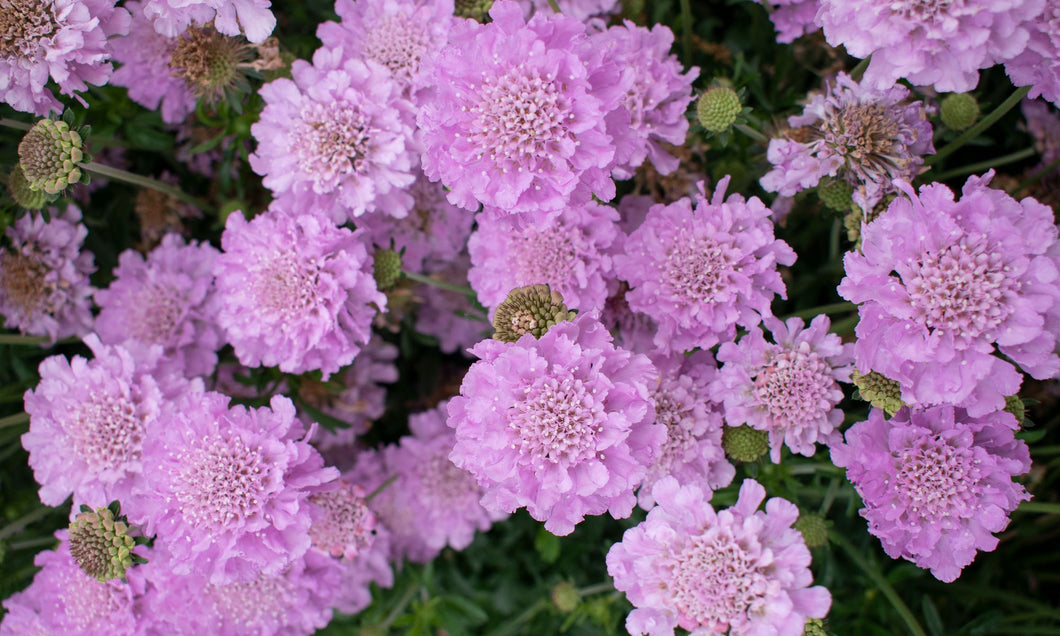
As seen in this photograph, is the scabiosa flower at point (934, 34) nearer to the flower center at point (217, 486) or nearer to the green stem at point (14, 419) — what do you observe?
the flower center at point (217, 486)

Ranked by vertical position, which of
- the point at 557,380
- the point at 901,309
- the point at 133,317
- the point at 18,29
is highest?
the point at 901,309

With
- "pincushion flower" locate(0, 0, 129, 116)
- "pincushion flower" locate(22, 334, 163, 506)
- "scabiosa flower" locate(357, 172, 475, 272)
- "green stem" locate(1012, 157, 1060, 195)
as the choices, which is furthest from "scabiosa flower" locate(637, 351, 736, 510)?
"pincushion flower" locate(0, 0, 129, 116)

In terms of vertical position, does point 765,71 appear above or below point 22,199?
above

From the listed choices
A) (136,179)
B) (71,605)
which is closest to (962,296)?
(136,179)

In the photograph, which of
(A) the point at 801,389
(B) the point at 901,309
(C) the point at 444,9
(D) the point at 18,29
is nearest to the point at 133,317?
(D) the point at 18,29

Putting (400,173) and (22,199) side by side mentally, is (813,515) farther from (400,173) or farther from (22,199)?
(22,199)

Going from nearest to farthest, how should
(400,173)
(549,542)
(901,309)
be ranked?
(901,309) → (400,173) → (549,542)
